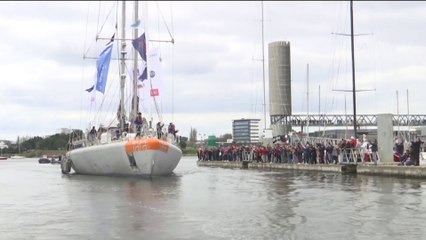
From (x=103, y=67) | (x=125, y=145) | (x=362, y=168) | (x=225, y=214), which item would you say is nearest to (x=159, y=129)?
(x=125, y=145)

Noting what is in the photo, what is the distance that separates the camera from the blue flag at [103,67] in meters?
41.2

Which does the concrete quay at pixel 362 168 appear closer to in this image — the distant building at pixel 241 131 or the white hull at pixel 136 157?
the white hull at pixel 136 157

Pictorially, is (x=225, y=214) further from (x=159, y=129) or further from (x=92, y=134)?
(x=92, y=134)

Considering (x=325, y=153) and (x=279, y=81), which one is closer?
(x=325, y=153)

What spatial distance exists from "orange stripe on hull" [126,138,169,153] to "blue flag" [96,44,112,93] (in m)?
9.85

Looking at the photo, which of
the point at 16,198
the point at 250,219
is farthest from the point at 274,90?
the point at 250,219

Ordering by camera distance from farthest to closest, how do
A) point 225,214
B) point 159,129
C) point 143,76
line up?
1. point 143,76
2. point 159,129
3. point 225,214

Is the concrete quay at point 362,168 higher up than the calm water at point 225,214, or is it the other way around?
the concrete quay at point 362,168

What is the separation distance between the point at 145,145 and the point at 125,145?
1954mm

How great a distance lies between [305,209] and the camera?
15.7 meters

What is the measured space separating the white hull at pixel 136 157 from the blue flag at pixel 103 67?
17.1ft

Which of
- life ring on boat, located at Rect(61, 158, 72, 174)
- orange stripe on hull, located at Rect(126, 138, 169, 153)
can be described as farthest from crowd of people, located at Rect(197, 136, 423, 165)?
life ring on boat, located at Rect(61, 158, 72, 174)

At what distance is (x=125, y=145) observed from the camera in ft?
109

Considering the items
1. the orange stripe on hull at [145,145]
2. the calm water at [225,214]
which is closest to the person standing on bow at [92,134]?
the orange stripe on hull at [145,145]
